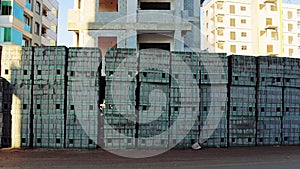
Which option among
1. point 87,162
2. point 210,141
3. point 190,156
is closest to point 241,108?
point 210,141

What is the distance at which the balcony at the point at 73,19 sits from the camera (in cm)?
1712

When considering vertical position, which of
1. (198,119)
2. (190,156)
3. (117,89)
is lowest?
(190,156)

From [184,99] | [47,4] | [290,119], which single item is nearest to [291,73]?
[290,119]

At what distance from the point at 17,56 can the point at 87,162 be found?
141 inches

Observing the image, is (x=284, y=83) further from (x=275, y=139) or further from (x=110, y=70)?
(x=110, y=70)

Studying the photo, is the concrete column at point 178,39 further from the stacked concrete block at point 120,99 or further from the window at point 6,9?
the window at point 6,9

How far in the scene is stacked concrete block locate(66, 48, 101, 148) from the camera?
7.02 meters

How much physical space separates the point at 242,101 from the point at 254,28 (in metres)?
37.7

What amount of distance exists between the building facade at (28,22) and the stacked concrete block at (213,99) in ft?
80.6

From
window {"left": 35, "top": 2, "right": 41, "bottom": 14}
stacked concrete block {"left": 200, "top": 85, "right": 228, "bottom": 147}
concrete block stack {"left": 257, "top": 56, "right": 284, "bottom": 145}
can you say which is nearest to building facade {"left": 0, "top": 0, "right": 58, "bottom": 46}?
window {"left": 35, "top": 2, "right": 41, "bottom": 14}

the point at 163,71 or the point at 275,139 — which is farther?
the point at 275,139

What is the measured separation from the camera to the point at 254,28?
4181 centimetres

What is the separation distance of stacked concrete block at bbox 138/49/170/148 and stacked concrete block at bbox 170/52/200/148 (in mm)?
174

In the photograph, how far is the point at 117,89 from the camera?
7254 millimetres
